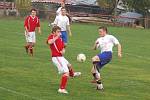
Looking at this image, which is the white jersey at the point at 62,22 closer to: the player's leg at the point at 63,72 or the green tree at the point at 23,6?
the player's leg at the point at 63,72

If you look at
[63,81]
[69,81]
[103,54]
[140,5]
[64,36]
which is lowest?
[69,81]

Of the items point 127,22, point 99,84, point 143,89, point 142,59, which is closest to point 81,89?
point 99,84

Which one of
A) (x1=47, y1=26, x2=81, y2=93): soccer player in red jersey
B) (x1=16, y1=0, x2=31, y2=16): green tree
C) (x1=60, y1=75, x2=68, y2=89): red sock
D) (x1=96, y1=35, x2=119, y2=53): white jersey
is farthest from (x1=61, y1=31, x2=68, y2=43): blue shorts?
(x1=16, y1=0, x2=31, y2=16): green tree

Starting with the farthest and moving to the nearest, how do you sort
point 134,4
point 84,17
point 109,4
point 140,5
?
point 109,4, point 134,4, point 140,5, point 84,17

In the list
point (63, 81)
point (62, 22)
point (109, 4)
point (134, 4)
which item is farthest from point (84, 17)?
point (63, 81)

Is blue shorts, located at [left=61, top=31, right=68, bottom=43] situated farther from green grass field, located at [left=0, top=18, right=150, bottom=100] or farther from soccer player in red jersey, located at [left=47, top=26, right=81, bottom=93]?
soccer player in red jersey, located at [left=47, top=26, right=81, bottom=93]

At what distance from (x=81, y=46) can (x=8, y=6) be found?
3581cm

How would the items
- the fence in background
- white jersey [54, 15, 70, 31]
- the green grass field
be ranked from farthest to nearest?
1. the fence in background
2. white jersey [54, 15, 70, 31]
3. the green grass field

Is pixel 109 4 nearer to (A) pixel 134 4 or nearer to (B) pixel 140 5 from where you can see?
(A) pixel 134 4

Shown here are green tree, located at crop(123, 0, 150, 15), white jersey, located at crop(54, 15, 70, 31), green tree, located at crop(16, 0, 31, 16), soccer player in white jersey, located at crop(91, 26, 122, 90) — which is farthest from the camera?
green tree, located at crop(16, 0, 31, 16)

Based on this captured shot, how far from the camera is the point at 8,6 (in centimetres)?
6338

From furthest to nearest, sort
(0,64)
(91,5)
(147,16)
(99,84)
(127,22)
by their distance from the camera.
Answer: (91,5) → (147,16) → (127,22) → (0,64) → (99,84)

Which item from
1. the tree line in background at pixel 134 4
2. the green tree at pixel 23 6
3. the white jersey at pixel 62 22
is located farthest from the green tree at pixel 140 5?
the white jersey at pixel 62 22

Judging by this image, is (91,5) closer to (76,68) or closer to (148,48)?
(148,48)
